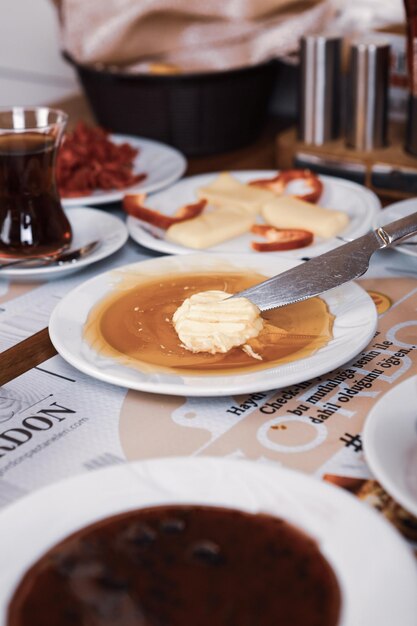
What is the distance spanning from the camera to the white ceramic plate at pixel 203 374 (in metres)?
0.80

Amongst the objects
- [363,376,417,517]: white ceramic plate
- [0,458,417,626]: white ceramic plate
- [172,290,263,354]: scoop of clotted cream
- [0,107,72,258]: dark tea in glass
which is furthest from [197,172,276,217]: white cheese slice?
[0,458,417,626]: white ceramic plate

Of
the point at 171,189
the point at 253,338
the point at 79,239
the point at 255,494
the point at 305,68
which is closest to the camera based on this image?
the point at 255,494

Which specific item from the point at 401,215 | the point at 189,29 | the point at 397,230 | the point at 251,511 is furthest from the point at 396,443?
the point at 189,29

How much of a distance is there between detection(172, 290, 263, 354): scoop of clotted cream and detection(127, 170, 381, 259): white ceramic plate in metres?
0.26

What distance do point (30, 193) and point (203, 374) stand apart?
469 mm

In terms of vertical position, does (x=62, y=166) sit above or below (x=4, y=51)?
below

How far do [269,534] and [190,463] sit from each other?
0.09m

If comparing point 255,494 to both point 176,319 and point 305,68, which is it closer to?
point 176,319

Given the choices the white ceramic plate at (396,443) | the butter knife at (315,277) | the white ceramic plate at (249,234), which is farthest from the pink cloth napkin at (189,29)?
the white ceramic plate at (396,443)

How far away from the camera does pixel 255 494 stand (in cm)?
61

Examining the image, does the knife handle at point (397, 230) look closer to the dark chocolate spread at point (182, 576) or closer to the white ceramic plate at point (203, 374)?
the white ceramic plate at point (203, 374)

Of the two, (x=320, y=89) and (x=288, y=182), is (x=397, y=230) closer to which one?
(x=288, y=182)

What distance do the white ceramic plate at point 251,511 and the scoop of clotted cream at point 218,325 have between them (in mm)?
251

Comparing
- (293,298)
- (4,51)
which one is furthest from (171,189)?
(4,51)
